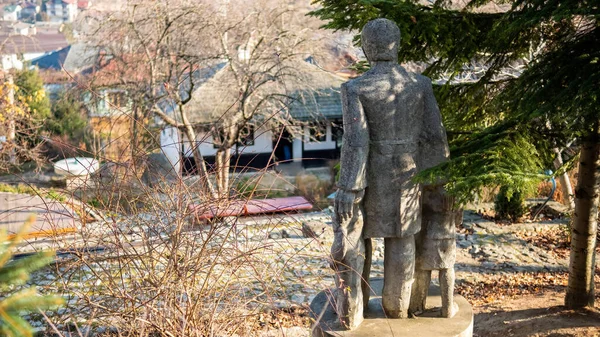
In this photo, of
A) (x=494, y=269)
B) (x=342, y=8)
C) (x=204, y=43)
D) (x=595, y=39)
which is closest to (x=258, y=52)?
(x=204, y=43)

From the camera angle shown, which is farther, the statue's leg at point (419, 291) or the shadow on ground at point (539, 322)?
the shadow on ground at point (539, 322)

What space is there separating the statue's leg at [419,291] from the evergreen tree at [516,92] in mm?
810

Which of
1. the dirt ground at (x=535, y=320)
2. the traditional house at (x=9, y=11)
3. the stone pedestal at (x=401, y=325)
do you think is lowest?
the dirt ground at (x=535, y=320)

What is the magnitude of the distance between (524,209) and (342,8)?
692 centimetres

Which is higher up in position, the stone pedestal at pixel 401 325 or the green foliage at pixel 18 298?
the green foliage at pixel 18 298

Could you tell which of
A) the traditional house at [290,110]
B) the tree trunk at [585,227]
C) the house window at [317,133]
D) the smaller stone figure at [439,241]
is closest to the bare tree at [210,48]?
the traditional house at [290,110]

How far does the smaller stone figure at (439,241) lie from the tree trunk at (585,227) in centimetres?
217

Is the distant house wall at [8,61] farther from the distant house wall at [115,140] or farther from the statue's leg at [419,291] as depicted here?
the statue's leg at [419,291]

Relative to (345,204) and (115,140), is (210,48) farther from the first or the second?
(345,204)

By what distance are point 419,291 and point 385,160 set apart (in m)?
1.20

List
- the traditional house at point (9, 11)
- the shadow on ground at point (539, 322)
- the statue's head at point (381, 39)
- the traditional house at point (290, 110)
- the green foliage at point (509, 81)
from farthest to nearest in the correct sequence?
the traditional house at point (9, 11) → the traditional house at point (290, 110) → the shadow on ground at point (539, 322) → the green foliage at point (509, 81) → the statue's head at point (381, 39)

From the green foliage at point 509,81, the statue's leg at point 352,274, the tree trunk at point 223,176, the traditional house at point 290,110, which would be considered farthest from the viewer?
the traditional house at point 290,110

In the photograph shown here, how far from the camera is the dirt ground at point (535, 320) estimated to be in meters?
6.61

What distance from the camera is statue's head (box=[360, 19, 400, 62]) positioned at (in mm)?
4785
